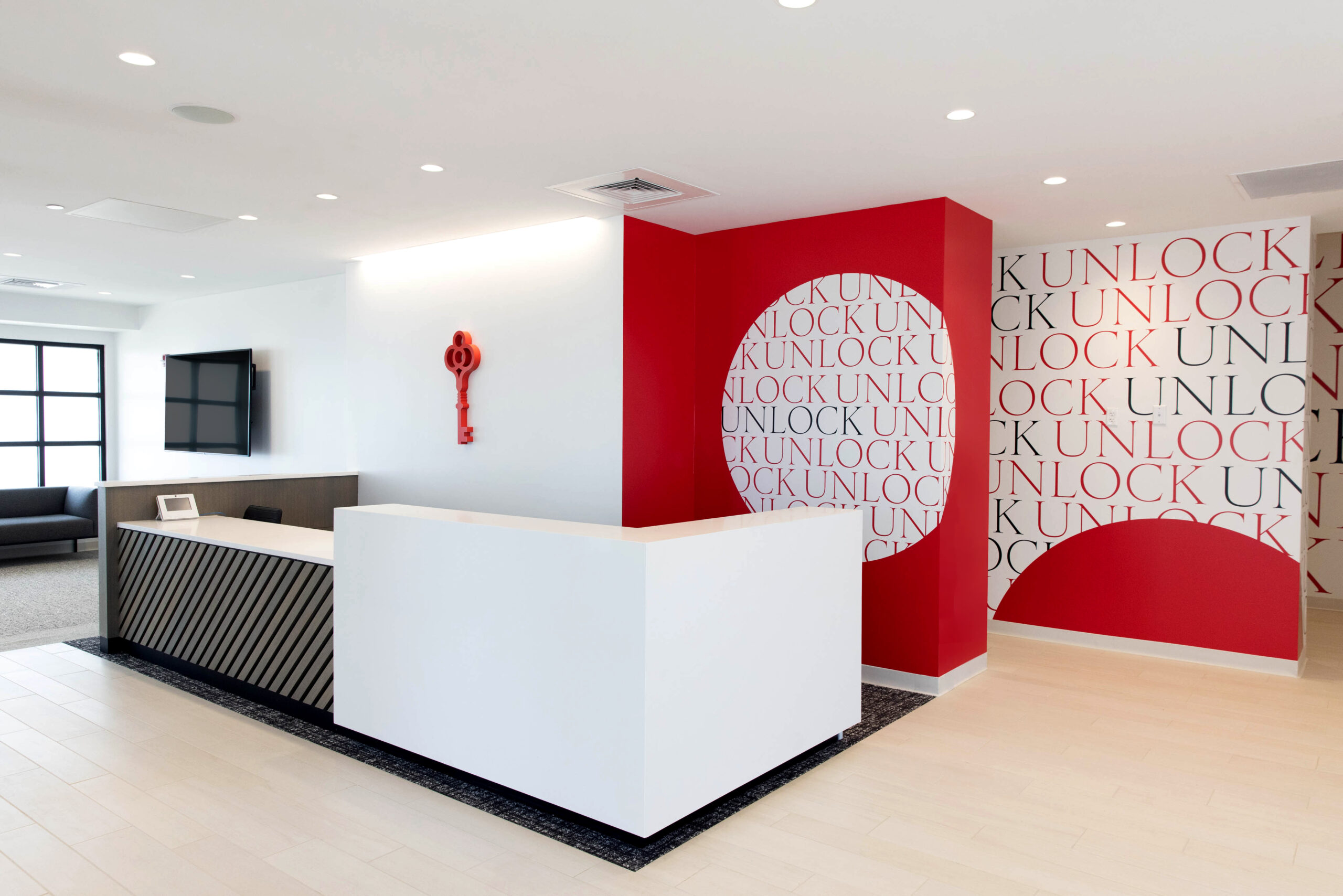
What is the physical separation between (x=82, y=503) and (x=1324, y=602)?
35.3 feet

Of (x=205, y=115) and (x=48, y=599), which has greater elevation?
(x=205, y=115)

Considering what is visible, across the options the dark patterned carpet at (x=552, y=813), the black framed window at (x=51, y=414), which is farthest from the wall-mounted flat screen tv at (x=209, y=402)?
the dark patterned carpet at (x=552, y=813)

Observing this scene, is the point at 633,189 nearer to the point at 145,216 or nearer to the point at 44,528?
the point at 145,216

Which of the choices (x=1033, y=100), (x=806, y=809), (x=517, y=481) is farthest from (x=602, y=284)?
(x=806, y=809)

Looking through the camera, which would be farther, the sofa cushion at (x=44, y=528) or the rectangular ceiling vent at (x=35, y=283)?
the sofa cushion at (x=44, y=528)

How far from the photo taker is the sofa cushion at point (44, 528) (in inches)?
309

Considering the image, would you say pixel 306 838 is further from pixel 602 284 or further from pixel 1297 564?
pixel 1297 564

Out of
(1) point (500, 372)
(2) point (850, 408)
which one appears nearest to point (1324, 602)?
(2) point (850, 408)

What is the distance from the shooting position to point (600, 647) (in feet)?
8.98

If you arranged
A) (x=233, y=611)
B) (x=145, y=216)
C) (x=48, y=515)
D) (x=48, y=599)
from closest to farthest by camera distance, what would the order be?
(x=233, y=611) < (x=145, y=216) < (x=48, y=599) < (x=48, y=515)

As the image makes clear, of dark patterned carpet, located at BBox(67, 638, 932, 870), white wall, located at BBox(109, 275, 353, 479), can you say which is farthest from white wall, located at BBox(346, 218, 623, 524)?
dark patterned carpet, located at BBox(67, 638, 932, 870)

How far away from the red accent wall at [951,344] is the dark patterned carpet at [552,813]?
0.45m

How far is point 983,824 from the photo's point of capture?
303cm

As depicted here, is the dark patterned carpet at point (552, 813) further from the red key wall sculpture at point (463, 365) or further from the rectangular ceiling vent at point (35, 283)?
the rectangular ceiling vent at point (35, 283)
